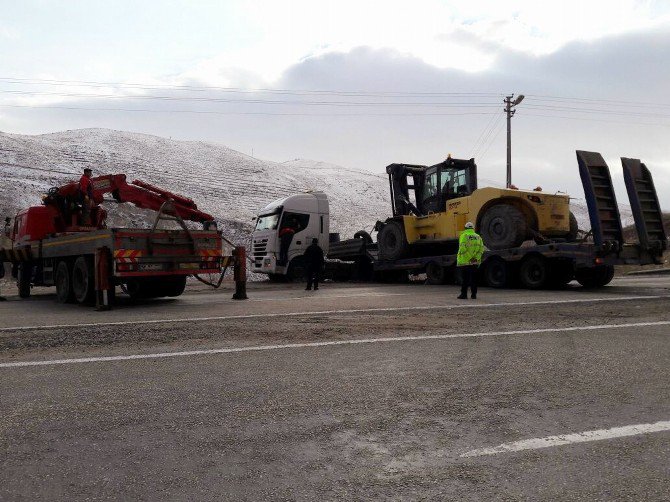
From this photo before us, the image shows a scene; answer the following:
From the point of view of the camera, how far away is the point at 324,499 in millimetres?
2852

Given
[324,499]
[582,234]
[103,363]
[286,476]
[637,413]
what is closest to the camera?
[324,499]

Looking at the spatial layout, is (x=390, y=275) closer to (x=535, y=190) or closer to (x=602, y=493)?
(x=535, y=190)

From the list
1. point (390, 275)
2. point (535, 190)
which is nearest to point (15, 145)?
point (390, 275)

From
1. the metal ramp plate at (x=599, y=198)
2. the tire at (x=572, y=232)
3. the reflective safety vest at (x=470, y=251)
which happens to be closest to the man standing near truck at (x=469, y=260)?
the reflective safety vest at (x=470, y=251)

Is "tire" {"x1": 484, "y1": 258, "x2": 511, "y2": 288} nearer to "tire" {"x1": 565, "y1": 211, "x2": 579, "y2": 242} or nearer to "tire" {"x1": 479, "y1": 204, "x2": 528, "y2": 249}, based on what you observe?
"tire" {"x1": 479, "y1": 204, "x2": 528, "y2": 249}

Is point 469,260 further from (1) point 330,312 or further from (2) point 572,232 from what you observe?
(2) point 572,232

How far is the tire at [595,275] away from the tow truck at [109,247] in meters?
8.89

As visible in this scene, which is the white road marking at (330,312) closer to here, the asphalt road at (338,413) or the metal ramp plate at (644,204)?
the asphalt road at (338,413)

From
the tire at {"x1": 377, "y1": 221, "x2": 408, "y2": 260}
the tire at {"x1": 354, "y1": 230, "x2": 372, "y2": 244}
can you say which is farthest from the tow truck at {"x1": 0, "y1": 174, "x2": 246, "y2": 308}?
the tire at {"x1": 354, "y1": 230, "x2": 372, "y2": 244}

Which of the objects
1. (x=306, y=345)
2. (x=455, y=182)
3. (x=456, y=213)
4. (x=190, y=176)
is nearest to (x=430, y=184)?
(x=455, y=182)

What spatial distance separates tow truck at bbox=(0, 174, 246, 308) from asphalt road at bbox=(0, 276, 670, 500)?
393 cm

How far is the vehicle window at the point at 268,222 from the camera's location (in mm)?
21844

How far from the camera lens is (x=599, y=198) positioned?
15.2 meters

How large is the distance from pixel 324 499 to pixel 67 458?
1.49m
